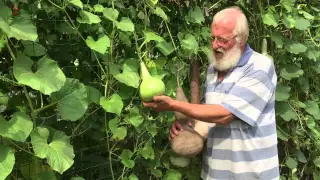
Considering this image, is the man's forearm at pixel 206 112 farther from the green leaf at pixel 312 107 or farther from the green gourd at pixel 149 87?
the green leaf at pixel 312 107

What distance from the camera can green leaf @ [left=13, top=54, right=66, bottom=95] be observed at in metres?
1.33

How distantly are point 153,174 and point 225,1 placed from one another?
3.44 ft

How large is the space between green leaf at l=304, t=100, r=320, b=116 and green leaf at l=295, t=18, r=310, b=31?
21.9 inches

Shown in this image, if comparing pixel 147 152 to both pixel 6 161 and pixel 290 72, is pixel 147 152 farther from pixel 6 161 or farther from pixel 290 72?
pixel 290 72

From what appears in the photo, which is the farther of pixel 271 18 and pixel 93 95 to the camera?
pixel 271 18

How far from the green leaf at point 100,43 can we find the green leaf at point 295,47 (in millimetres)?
1305

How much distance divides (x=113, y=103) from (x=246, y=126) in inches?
25.3

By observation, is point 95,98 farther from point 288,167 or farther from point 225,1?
point 288,167

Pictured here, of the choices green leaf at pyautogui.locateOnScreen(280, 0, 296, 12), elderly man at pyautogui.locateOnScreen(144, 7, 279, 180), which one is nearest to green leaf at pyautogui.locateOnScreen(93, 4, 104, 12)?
elderly man at pyautogui.locateOnScreen(144, 7, 279, 180)

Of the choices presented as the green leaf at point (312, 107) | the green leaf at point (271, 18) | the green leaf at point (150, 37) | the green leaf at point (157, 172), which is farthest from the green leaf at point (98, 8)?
the green leaf at point (312, 107)

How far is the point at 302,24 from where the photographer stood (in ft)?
8.09

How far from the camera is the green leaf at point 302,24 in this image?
2.45 meters

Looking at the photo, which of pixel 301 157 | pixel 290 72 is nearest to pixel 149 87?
pixel 290 72

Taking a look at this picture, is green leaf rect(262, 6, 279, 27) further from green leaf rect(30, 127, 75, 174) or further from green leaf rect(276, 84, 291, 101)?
green leaf rect(30, 127, 75, 174)
